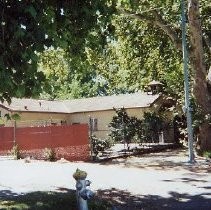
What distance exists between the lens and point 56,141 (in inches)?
950

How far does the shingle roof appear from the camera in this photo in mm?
42812

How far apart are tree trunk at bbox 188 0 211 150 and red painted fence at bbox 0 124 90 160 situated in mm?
6284

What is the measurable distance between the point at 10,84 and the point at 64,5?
254 centimetres

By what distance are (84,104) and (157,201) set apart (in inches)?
1520

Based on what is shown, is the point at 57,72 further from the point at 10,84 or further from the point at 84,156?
the point at 10,84

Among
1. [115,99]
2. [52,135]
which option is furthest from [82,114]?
[52,135]

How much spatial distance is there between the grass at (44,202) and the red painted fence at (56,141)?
10.4m

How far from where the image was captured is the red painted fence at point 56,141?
23.2m

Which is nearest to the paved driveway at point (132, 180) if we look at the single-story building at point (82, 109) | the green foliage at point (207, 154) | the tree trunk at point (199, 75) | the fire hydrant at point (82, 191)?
the green foliage at point (207, 154)

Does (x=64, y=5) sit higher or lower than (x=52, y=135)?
higher

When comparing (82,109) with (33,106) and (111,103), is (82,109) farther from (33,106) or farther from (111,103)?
(33,106)

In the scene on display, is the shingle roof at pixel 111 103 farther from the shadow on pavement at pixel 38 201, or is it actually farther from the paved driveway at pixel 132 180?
the shadow on pavement at pixel 38 201

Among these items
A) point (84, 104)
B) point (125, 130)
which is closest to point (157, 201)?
point (125, 130)

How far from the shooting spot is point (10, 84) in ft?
25.9
